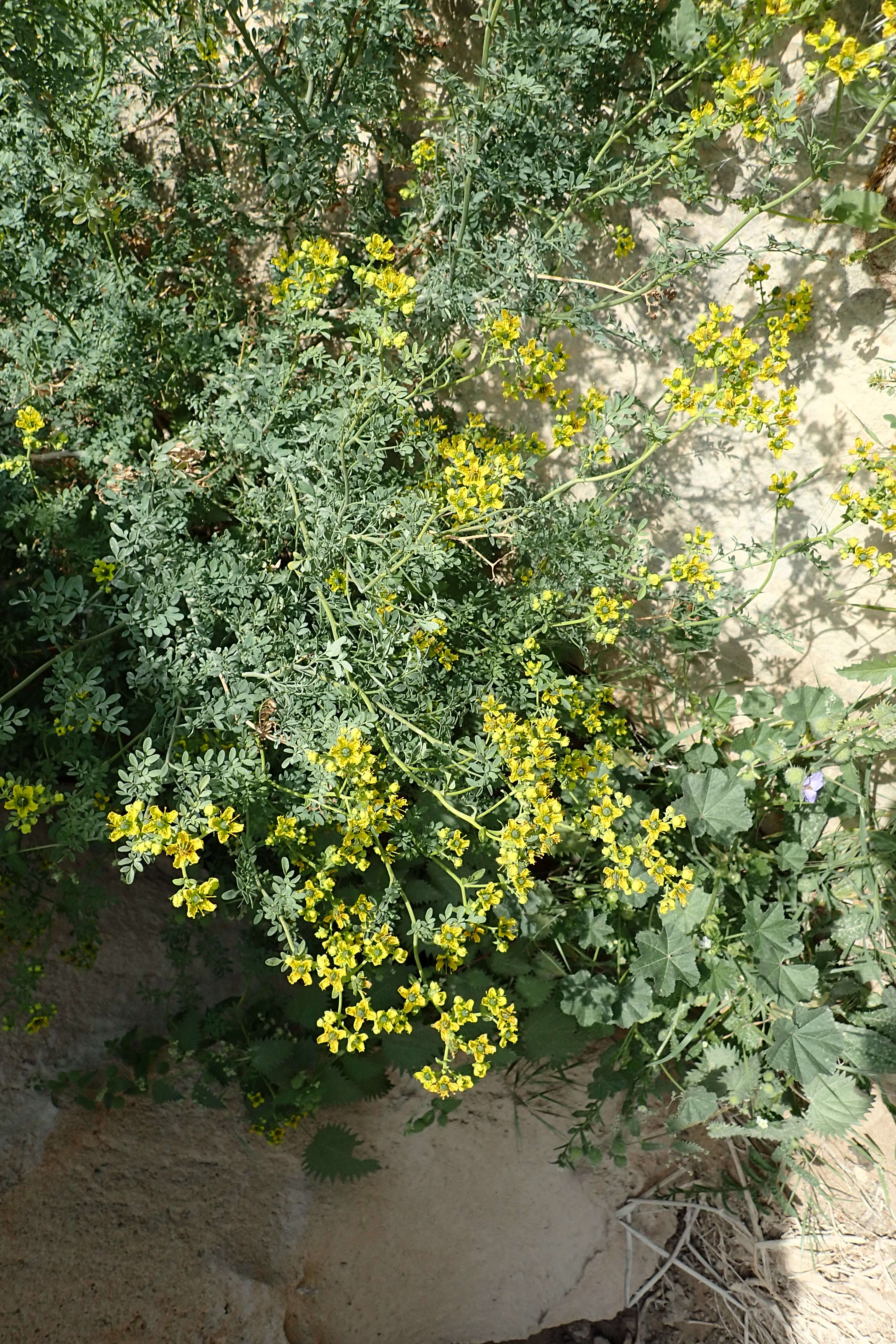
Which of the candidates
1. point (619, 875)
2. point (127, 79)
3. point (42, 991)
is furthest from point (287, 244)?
point (42, 991)

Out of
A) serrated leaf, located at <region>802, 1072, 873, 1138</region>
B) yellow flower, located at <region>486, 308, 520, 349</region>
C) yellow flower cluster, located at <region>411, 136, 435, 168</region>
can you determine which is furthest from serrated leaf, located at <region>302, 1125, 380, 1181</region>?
yellow flower cluster, located at <region>411, 136, 435, 168</region>

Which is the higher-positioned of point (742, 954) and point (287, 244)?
point (287, 244)

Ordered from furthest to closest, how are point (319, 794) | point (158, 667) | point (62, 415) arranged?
1. point (62, 415)
2. point (158, 667)
3. point (319, 794)

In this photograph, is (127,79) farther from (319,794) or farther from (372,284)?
(319,794)

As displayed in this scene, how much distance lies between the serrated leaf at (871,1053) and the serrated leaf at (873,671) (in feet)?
3.60

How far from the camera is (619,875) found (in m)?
2.25

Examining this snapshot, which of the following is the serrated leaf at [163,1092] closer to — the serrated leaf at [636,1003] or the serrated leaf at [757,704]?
the serrated leaf at [636,1003]

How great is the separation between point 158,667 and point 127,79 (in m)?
1.65

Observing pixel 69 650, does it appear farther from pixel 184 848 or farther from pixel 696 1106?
pixel 696 1106

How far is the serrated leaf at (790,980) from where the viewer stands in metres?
2.67

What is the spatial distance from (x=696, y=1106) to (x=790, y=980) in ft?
1.64

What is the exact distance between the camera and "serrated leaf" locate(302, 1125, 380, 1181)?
2760 mm

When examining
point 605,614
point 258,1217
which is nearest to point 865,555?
point 605,614

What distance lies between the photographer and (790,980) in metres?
2.70
